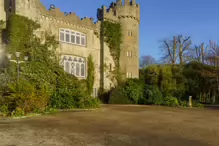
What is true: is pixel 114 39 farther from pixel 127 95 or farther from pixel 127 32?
pixel 127 95

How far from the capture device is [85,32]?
21812 millimetres

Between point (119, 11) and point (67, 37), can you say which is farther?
point (119, 11)

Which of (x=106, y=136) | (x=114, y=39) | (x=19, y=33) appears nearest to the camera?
(x=106, y=136)

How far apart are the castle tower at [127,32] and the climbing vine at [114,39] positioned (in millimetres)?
619

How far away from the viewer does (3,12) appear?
17.1 meters

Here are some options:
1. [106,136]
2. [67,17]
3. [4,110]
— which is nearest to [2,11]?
[67,17]

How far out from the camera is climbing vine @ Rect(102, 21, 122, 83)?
75.4 feet

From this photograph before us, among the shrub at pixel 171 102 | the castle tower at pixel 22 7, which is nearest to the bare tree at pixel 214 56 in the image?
the shrub at pixel 171 102

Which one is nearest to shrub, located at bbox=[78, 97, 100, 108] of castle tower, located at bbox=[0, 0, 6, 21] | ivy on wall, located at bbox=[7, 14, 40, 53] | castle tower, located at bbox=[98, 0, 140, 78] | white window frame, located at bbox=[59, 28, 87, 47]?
ivy on wall, located at bbox=[7, 14, 40, 53]

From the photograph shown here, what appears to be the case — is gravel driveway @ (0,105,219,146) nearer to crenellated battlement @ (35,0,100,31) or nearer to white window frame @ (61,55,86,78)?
white window frame @ (61,55,86,78)

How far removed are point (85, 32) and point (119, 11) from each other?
5175 millimetres

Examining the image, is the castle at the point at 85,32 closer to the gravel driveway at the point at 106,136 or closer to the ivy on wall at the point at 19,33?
the ivy on wall at the point at 19,33

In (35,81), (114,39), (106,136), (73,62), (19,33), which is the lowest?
(106,136)

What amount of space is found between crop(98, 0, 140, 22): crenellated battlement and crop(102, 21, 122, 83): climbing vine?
3.02ft
